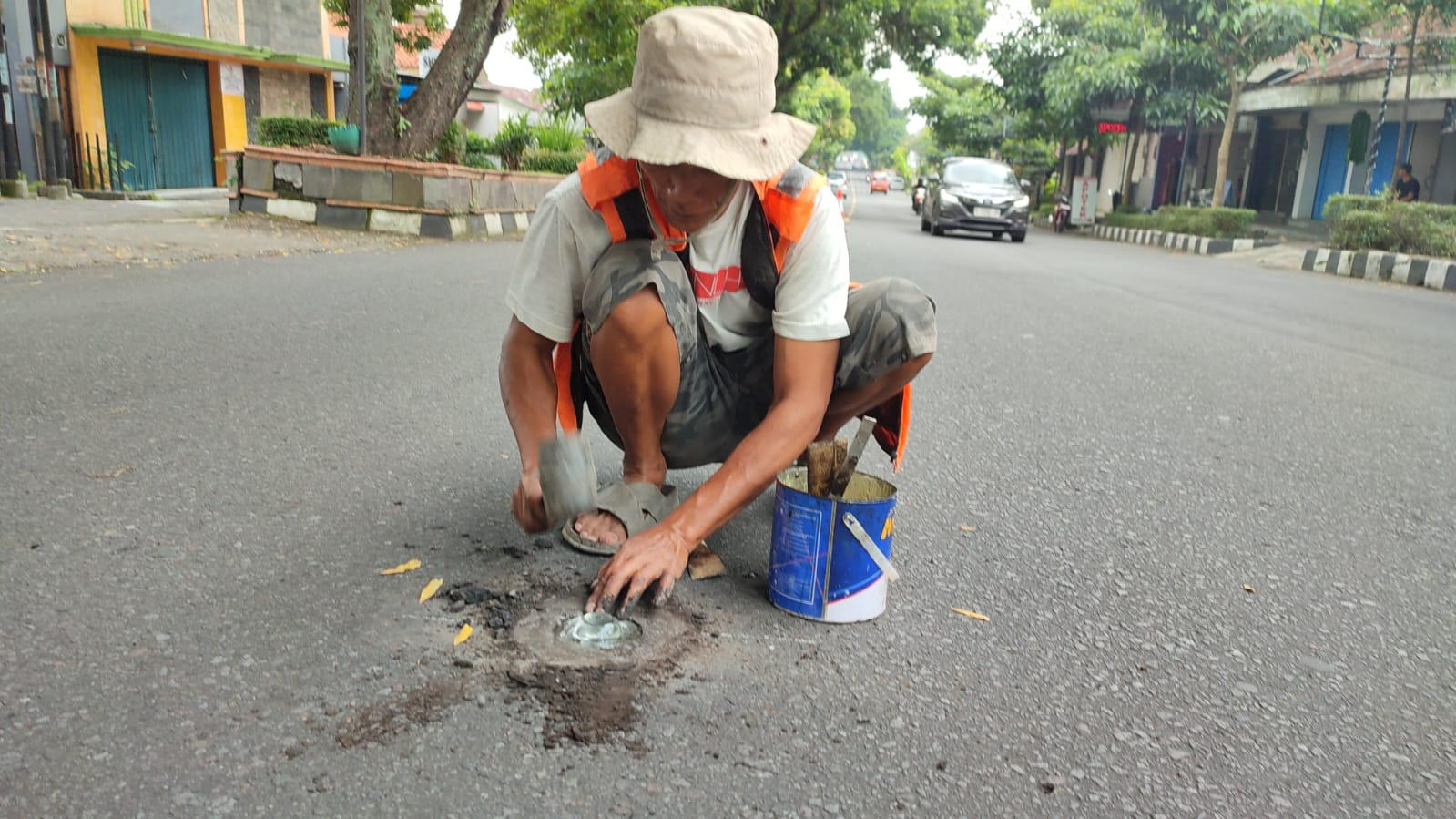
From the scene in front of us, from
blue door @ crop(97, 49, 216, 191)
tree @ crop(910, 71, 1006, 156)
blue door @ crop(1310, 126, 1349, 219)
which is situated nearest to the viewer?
blue door @ crop(97, 49, 216, 191)

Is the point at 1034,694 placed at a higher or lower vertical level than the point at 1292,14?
lower

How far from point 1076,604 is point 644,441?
984 millimetres

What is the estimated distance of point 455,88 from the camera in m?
11.4

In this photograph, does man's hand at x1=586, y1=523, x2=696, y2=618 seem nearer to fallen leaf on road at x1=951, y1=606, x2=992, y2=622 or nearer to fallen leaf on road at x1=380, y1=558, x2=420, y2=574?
fallen leaf on road at x1=380, y1=558, x2=420, y2=574

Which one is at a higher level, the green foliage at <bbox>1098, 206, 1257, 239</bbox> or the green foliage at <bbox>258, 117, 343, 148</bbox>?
the green foliage at <bbox>258, 117, 343, 148</bbox>

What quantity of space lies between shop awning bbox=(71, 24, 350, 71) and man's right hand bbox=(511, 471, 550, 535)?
15.2m

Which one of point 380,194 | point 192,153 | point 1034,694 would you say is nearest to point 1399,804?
point 1034,694

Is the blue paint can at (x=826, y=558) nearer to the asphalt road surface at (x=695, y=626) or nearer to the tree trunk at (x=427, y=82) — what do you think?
the asphalt road surface at (x=695, y=626)

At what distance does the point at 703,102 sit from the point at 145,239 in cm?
793

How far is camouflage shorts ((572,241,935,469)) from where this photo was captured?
210 cm

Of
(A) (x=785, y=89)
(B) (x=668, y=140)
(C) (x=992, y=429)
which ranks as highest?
(A) (x=785, y=89)

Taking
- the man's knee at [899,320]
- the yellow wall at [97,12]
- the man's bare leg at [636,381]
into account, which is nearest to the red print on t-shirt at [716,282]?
the man's bare leg at [636,381]

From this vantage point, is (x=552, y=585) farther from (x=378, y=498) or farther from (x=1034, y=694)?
(x=1034, y=694)

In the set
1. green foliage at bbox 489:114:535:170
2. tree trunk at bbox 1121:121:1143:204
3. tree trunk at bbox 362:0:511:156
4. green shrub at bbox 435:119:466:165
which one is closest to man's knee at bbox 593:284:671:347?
tree trunk at bbox 362:0:511:156
